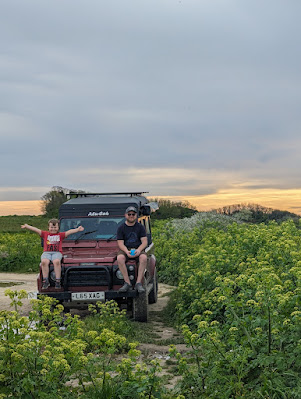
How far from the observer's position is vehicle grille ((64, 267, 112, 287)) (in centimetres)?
1077

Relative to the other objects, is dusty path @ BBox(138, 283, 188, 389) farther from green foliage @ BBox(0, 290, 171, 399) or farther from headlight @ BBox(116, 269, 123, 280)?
headlight @ BBox(116, 269, 123, 280)

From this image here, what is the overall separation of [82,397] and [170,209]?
35736mm

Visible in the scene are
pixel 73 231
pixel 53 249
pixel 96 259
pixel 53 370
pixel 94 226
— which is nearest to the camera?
pixel 53 370

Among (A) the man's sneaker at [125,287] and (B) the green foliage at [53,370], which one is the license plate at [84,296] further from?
(B) the green foliage at [53,370]

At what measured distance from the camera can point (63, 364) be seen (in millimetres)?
5367

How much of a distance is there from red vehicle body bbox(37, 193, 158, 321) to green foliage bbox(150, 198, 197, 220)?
27.3 meters

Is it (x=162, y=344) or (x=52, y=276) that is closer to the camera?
(x=162, y=344)

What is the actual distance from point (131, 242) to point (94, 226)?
1309 mm

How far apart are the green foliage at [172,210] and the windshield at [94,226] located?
2785cm

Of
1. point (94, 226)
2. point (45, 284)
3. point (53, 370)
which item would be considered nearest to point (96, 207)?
point (94, 226)

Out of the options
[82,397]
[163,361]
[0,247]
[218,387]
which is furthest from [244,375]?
[0,247]

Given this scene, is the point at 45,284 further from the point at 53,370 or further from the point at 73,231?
the point at 53,370

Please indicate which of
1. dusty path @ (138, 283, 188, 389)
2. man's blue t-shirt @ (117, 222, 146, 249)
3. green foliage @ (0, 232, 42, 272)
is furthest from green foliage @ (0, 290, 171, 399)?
green foliage @ (0, 232, 42, 272)

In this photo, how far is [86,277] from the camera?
10805 millimetres
